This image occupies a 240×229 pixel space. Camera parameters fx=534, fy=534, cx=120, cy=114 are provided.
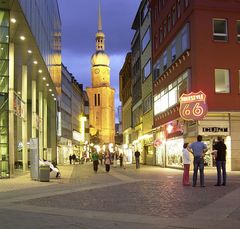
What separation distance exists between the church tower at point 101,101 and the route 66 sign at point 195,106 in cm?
12670

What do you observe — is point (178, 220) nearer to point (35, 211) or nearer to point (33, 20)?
point (35, 211)

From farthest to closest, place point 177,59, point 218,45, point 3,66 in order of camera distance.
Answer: point 177,59, point 218,45, point 3,66

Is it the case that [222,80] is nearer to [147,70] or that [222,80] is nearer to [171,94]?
[171,94]

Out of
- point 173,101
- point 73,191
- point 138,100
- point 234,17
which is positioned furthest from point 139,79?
point 73,191

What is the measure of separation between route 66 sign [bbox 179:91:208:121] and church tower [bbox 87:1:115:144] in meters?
127

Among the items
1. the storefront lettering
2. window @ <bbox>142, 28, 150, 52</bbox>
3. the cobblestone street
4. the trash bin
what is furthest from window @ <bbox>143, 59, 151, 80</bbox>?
the cobblestone street

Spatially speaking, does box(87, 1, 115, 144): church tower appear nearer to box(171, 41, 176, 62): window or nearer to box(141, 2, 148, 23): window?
box(141, 2, 148, 23): window

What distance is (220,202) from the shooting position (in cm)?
1510

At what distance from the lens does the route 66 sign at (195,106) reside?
117ft

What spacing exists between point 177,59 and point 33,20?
1242cm

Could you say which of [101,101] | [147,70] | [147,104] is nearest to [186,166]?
[147,104]

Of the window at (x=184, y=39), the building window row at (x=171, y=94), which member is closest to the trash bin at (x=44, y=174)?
the building window row at (x=171, y=94)

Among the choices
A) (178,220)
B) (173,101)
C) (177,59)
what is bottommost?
(178,220)

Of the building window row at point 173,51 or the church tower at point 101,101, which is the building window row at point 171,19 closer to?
the building window row at point 173,51
